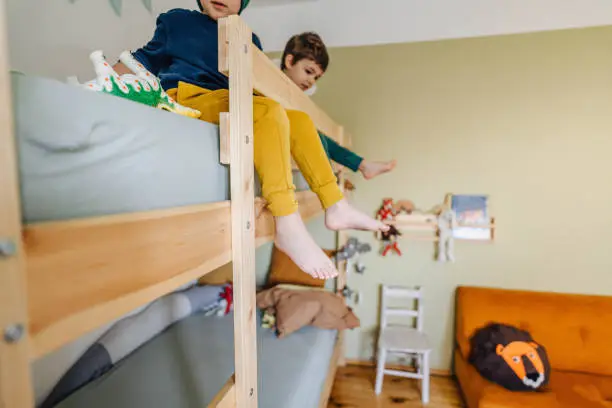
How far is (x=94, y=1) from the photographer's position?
5.18ft

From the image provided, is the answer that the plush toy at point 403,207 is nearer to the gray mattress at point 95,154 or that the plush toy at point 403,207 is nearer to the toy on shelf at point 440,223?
the toy on shelf at point 440,223

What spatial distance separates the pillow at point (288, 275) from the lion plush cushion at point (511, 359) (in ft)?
3.20

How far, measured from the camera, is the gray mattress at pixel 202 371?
126 cm

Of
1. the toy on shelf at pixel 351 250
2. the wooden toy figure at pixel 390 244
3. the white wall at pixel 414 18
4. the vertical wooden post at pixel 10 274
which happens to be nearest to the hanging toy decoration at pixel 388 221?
the wooden toy figure at pixel 390 244

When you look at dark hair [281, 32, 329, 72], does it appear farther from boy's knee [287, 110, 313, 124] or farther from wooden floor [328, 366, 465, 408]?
wooden floor [328, 366, 465, 408]

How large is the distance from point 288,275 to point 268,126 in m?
1.61

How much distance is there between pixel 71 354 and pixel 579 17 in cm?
315

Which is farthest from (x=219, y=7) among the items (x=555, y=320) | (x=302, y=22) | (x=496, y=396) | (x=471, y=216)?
(x=555, y=320)

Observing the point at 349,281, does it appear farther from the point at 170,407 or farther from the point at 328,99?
the point at 170,407

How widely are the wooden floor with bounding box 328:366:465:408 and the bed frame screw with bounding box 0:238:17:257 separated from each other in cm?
213

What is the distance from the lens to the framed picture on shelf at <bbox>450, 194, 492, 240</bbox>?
7.61ft

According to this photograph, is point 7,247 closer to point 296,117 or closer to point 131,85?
point 131,85

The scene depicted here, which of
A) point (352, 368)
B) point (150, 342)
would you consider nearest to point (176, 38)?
point (150, 342)

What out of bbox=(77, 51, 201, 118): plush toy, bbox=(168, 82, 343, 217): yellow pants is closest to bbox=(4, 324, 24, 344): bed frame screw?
bbox=(77, 51, 201, 118): plush toy
